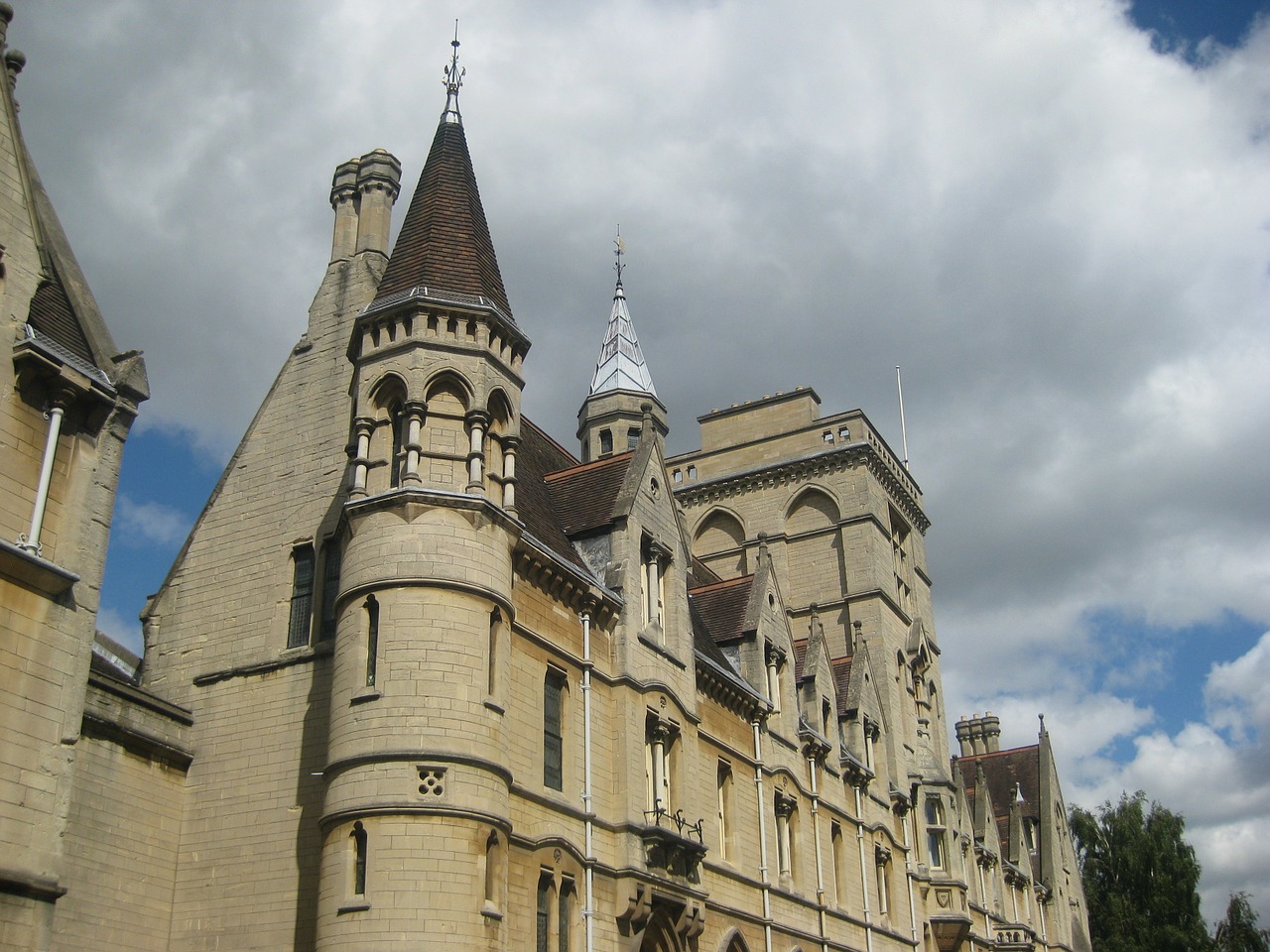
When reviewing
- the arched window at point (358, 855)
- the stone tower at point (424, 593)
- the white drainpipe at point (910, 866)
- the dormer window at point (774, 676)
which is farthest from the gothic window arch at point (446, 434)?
the white drainpipe at point (910, 866)

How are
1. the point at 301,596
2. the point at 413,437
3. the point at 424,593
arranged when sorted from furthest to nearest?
the point at 301,596
the point at 413,437
the point at 424,593

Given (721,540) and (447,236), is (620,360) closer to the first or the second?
(721,540)

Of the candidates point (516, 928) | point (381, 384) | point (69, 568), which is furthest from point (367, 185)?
point (516, 928)

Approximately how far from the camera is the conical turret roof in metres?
48.8

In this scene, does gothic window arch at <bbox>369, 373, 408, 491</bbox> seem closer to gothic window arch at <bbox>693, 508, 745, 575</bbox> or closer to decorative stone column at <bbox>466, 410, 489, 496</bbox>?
decorative stone column at <bbox>466, 410, 489, 496</bbox>

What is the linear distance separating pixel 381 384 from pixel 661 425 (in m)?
14.5

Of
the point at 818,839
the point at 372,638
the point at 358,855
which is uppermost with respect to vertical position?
the point at 372,638

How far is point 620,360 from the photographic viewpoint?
164 feet

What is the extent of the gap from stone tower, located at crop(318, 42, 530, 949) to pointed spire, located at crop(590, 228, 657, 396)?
886 inches

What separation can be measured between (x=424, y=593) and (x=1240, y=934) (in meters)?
56.9

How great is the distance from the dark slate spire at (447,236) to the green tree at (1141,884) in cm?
5439

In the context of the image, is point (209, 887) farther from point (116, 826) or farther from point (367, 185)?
point (367, 185)

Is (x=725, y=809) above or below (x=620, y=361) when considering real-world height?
below

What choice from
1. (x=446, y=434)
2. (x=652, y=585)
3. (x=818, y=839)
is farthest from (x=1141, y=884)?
(x=446, y=434)
